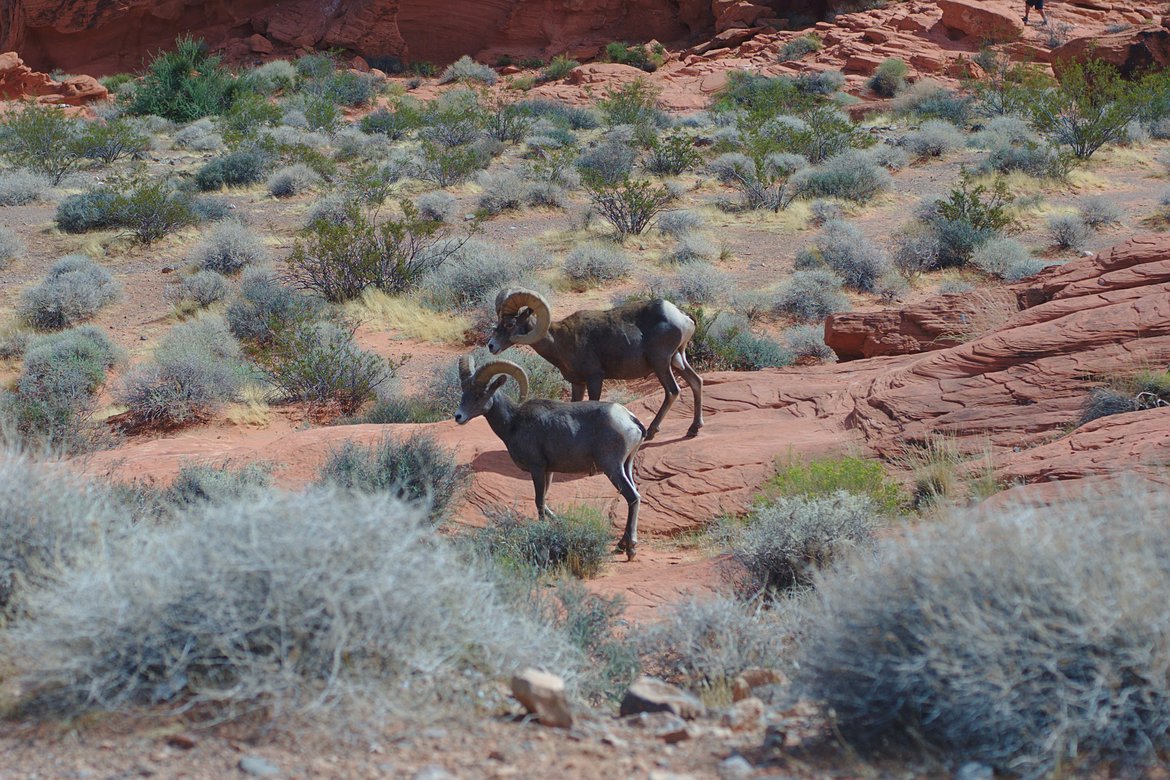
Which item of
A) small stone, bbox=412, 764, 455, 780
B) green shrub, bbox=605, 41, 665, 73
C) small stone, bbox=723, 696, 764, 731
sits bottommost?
green shrub, bbox=605, 41, 665, 73

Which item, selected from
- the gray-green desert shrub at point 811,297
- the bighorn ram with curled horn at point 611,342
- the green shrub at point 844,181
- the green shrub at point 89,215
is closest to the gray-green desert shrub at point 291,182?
the green shrub at point 89,215

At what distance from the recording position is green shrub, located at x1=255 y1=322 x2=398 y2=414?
13.8 m

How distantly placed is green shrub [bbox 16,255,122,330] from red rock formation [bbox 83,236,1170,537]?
22.5 feet

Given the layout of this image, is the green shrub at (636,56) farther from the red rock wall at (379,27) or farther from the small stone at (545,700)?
the small stone at (545,700)

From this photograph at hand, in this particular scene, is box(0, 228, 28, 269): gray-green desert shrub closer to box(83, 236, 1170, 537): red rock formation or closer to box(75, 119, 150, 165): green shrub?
box(75, 119, 150, 165): green shrub

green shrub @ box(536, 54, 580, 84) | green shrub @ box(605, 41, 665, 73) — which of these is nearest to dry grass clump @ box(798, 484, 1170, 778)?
green shrub @ box(605, 41, 665, 73)

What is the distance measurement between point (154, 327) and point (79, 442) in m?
5.51

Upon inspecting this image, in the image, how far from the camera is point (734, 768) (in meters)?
4.06

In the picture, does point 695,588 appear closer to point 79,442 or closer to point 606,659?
point 606,659

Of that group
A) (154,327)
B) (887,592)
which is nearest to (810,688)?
(887,592)

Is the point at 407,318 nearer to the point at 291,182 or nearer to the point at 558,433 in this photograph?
the point at 291,182

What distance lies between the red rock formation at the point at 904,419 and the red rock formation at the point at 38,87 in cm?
3413

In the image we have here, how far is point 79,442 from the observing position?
38.3ft

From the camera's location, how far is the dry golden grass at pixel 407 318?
53.8 feet
